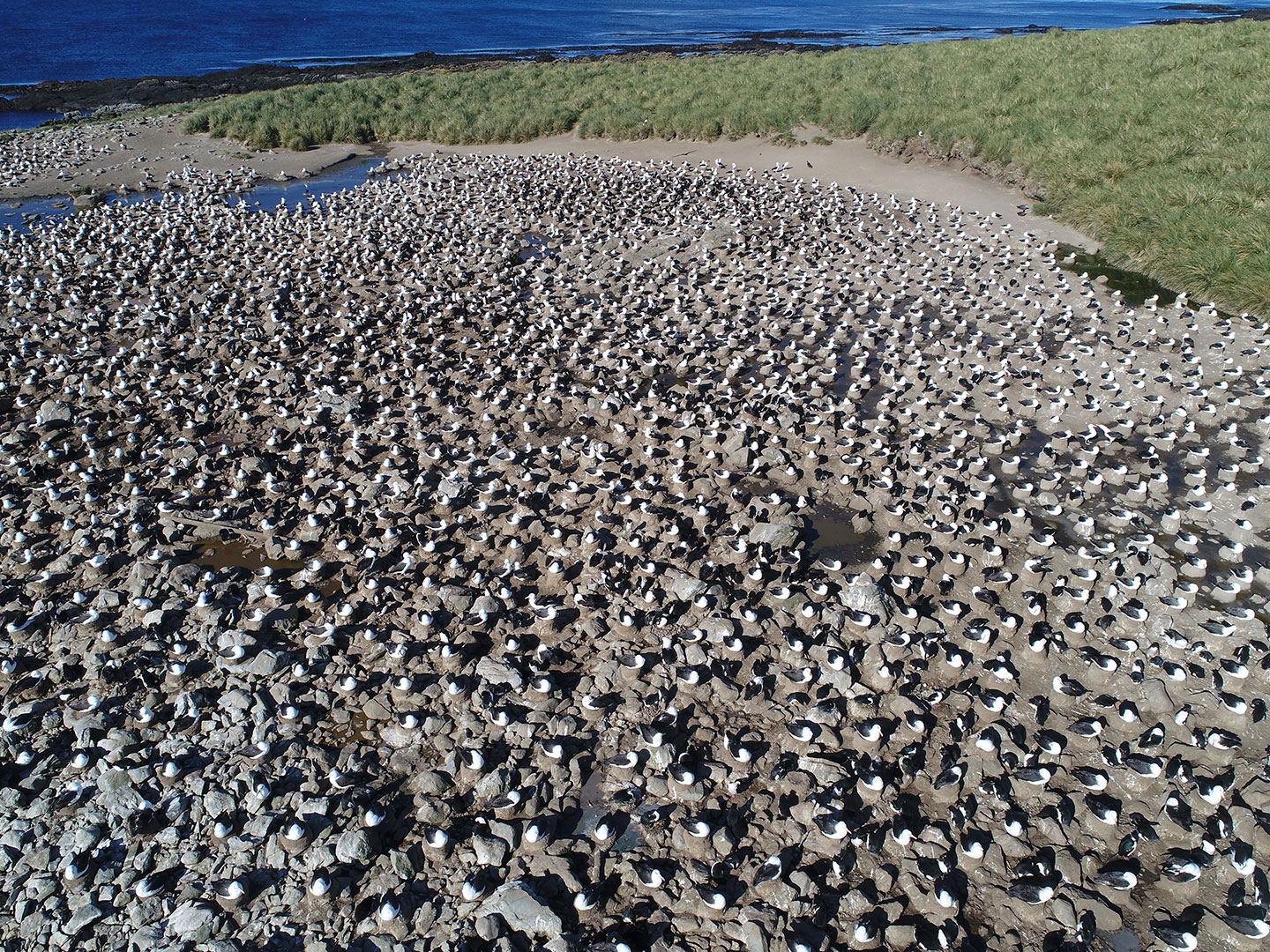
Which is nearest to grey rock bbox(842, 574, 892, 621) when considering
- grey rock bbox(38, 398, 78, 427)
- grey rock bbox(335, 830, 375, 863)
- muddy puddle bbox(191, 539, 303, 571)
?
grey rock bbox(335, 830, 375, 863)

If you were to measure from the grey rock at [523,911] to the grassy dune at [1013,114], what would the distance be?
1689 cm

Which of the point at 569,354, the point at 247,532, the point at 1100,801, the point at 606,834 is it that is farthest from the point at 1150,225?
the point at 247,532

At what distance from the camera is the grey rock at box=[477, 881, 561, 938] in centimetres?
493

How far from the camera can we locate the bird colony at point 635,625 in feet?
17.2

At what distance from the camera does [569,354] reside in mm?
12812

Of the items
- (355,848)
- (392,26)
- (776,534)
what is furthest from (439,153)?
(392,26)

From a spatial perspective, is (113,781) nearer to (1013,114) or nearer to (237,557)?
(237,557)

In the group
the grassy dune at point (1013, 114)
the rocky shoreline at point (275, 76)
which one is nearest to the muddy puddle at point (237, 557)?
the grassy dune at point (1013, 114)

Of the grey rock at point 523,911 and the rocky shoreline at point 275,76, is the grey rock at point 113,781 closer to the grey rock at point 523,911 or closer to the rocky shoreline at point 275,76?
the grey rock at point 523,911

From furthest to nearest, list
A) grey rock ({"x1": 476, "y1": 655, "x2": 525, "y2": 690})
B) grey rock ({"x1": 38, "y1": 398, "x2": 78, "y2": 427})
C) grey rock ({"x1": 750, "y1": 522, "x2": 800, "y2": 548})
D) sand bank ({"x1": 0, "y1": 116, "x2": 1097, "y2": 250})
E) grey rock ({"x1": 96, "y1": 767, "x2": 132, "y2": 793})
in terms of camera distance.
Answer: sand bank ({"x1": 0, "y1": 116, "x2": 1097, "y2": 250}), grey rock ({"x1": 38, "y1": 398, "x2": 78, "y2": 427}), grey rock ({"x1": 750, "y1": 522, "x2": 800, "y2": 548}), grey rock ({"x1": 476, "y1": 655, "x2": 525, "y2": 690}), grey rock ({"x1": 96, "y1": 767, "x2": 132, "y2": 793})

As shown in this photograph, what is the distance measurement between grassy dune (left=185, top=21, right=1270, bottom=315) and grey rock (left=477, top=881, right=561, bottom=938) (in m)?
16.9

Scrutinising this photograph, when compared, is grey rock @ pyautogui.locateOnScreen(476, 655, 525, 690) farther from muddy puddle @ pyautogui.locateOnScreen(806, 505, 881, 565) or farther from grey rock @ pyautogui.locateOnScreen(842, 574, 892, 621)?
muddy puddle @ pyautogui.locateOnScreen(806, 505, 881, 565)

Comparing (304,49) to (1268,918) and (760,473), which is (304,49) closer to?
→ (760,473)

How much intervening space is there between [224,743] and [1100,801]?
768cm
